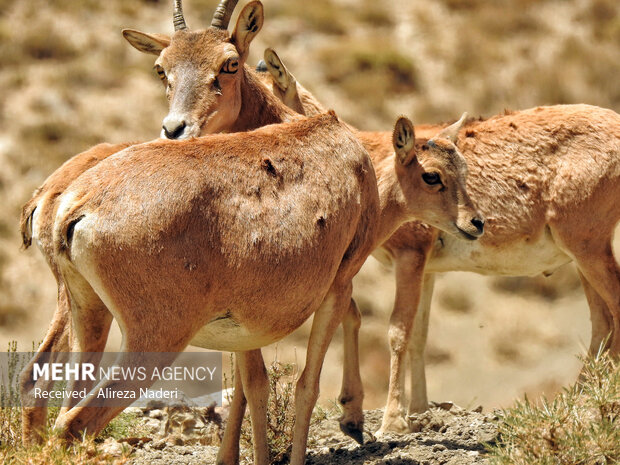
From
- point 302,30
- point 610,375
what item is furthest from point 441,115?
point 610,375

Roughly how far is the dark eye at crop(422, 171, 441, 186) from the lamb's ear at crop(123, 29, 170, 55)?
3.20m

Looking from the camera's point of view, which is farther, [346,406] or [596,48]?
[596,48]

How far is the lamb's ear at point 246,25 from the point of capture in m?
10.2

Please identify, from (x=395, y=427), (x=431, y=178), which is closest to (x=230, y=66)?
(x=431, y=178)

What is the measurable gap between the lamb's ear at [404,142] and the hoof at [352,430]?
2.88m

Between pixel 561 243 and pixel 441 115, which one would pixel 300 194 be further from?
pixel 441 115

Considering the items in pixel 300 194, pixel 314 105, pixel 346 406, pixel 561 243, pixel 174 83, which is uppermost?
pixel 314 105

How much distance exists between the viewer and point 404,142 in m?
9.72

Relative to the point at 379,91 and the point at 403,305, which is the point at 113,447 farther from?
Result: the point at 379,91

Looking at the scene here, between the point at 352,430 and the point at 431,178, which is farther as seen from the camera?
the point at 352,430

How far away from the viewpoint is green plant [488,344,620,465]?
7.22 m

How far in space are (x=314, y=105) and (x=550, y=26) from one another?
951 inches

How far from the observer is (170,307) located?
265 inches

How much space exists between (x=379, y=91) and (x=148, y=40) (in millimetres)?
→ 20426
